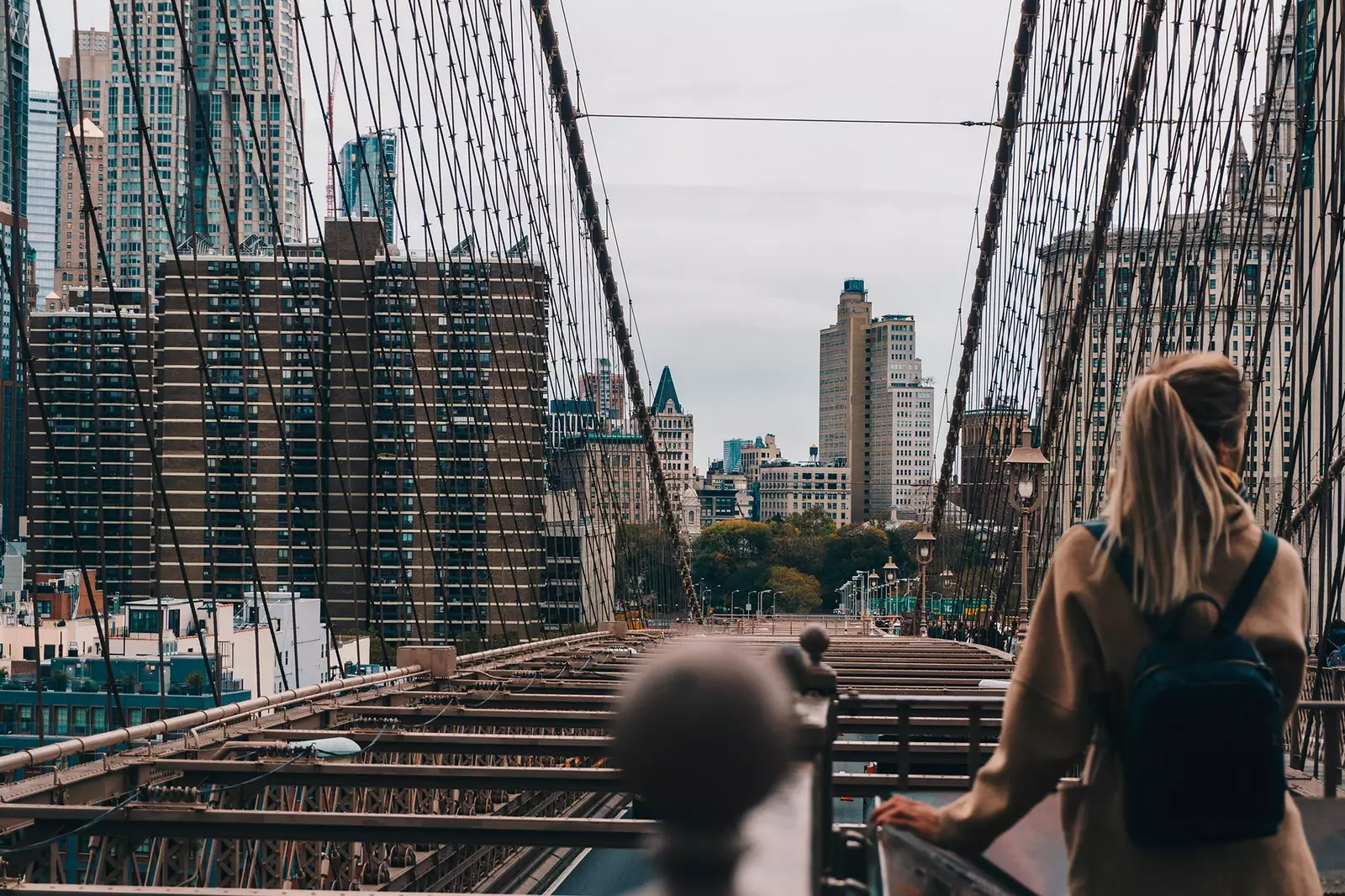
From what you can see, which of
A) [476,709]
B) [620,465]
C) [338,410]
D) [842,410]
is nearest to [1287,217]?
[476,709]

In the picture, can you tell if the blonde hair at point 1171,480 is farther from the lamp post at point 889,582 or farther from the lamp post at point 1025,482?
the lamp post at point 889,582

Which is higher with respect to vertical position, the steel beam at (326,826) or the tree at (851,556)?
the steel beam at (326,826)

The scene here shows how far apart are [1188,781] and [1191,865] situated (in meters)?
0.09

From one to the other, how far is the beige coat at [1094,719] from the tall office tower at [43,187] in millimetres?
54190

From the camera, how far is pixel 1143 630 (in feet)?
4.77

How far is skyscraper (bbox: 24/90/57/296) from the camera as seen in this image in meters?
54.9

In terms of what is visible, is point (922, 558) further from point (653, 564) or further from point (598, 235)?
point (653, 564)

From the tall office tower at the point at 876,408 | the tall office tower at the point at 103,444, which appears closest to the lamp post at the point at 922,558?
the tall office tower at the point at 103,444

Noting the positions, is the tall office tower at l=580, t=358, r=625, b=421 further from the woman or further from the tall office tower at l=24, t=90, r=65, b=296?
the woman

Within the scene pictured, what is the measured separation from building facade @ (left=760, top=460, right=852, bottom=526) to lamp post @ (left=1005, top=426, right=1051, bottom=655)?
125651mm

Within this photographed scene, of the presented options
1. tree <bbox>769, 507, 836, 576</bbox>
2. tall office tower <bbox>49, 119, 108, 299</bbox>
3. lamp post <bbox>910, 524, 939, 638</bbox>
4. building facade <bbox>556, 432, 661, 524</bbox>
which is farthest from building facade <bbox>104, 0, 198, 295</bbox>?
lamp post <bbox>910, 524, 939, 638</bbox>

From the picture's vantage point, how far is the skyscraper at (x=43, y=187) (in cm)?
5491

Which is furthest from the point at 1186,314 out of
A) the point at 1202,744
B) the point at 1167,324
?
the point at 1202,744

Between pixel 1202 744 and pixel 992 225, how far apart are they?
26.3 m
